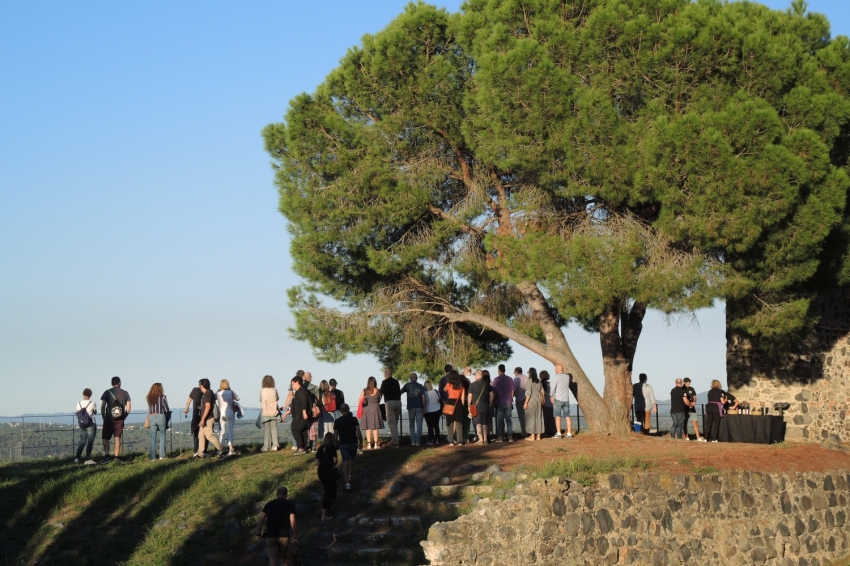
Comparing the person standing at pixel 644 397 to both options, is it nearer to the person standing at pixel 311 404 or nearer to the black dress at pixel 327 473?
the person standing at pixel 311 404

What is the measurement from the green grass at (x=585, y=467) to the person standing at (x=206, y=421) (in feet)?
21.5

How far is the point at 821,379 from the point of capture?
2145 cm

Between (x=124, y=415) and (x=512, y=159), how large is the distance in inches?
335

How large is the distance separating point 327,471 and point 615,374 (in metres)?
8.16

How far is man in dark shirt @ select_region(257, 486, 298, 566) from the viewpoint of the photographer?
36.7 ft

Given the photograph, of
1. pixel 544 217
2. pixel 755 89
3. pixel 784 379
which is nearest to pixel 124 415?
pixel 544 217

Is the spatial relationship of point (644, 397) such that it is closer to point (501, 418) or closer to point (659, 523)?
point (501, 418)

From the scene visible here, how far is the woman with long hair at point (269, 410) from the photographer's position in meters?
17.7

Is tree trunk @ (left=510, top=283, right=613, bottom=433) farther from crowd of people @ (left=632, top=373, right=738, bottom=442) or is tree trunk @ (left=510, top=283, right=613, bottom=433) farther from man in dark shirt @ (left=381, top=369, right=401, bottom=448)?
man in dark shirt @ (left=381, top=369, right=401, bottom=448)

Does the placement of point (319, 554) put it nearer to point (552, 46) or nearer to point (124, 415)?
point (124, 415)

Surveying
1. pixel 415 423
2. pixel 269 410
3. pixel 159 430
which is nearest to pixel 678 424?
pixel 415 423

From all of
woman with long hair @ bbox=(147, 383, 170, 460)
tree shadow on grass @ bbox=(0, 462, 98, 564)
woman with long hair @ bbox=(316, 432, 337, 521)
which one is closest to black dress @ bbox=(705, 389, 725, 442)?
woman with long hair @ bbox=(316, 432, 337, 521)

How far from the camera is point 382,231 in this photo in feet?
63.7

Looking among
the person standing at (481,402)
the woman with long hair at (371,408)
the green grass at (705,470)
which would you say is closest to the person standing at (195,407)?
the woman with long hair at (371,408)
